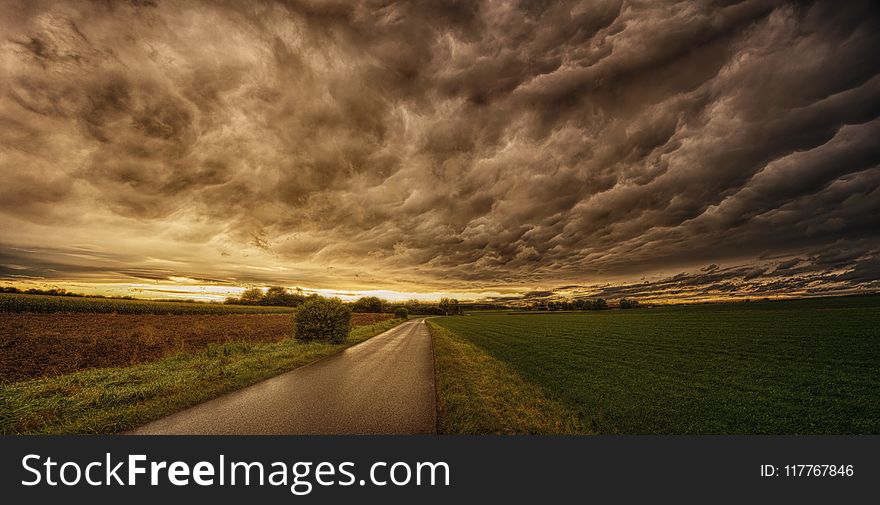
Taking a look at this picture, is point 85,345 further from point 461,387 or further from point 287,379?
point 461,387

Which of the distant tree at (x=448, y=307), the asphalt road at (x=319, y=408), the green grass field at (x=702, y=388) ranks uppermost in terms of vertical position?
the asphalt road at (x=319, y=408)

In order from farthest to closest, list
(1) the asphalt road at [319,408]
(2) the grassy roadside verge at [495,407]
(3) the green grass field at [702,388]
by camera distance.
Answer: (3) the green grass field at [702,388] < (2) the grassy roadside verge at [495,407] < (1) the asphalt road at [319,408]

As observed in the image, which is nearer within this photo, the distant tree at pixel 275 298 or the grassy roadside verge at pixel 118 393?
the grassy roadside verge at pixel 118 393

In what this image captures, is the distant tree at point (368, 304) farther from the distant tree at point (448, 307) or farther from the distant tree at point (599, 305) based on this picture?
the distant tree at point (599, 305)

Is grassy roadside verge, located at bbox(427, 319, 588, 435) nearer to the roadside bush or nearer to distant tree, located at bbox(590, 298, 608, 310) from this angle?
the roadside bush

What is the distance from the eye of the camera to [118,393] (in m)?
8.87

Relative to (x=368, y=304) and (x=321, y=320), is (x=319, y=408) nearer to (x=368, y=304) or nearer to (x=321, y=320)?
(x=321, y=320)

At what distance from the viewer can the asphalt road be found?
6.52m

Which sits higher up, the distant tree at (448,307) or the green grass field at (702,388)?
the green grass field at (702,388)

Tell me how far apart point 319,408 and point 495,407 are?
15.9 ft

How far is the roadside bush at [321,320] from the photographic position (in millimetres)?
23359

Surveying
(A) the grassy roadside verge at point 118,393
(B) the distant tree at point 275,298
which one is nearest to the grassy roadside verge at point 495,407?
(A) the grassy roadside verge at point 118,393

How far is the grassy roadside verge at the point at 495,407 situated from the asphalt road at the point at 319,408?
19.9 inches

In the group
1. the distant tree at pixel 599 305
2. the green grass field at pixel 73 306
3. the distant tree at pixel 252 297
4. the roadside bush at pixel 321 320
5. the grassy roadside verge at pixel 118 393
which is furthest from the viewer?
the distant tree at pixel 599 305
